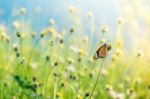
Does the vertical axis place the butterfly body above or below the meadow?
above

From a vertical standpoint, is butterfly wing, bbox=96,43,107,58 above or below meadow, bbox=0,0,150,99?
above

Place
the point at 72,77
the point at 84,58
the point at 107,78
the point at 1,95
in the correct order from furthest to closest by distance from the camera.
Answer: the point at 107,78
the point at 84,58
the point at 72,77
the point at 1,95

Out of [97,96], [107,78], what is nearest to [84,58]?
[97,96]

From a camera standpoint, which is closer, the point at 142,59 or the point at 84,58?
the point at 84,58

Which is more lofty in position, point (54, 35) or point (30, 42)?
point (54, 35)

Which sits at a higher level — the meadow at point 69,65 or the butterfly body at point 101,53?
the butterfly body at point 101,53

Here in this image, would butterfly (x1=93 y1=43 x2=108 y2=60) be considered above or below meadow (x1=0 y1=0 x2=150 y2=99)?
above

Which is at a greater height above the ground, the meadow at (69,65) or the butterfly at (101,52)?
the butterfly at (101,52)

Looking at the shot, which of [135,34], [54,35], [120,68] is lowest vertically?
[120,68]

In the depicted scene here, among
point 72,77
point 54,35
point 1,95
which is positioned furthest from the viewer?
point 54,35

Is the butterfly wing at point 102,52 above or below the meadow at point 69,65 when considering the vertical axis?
above

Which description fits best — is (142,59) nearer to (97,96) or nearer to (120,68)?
(120,68)
